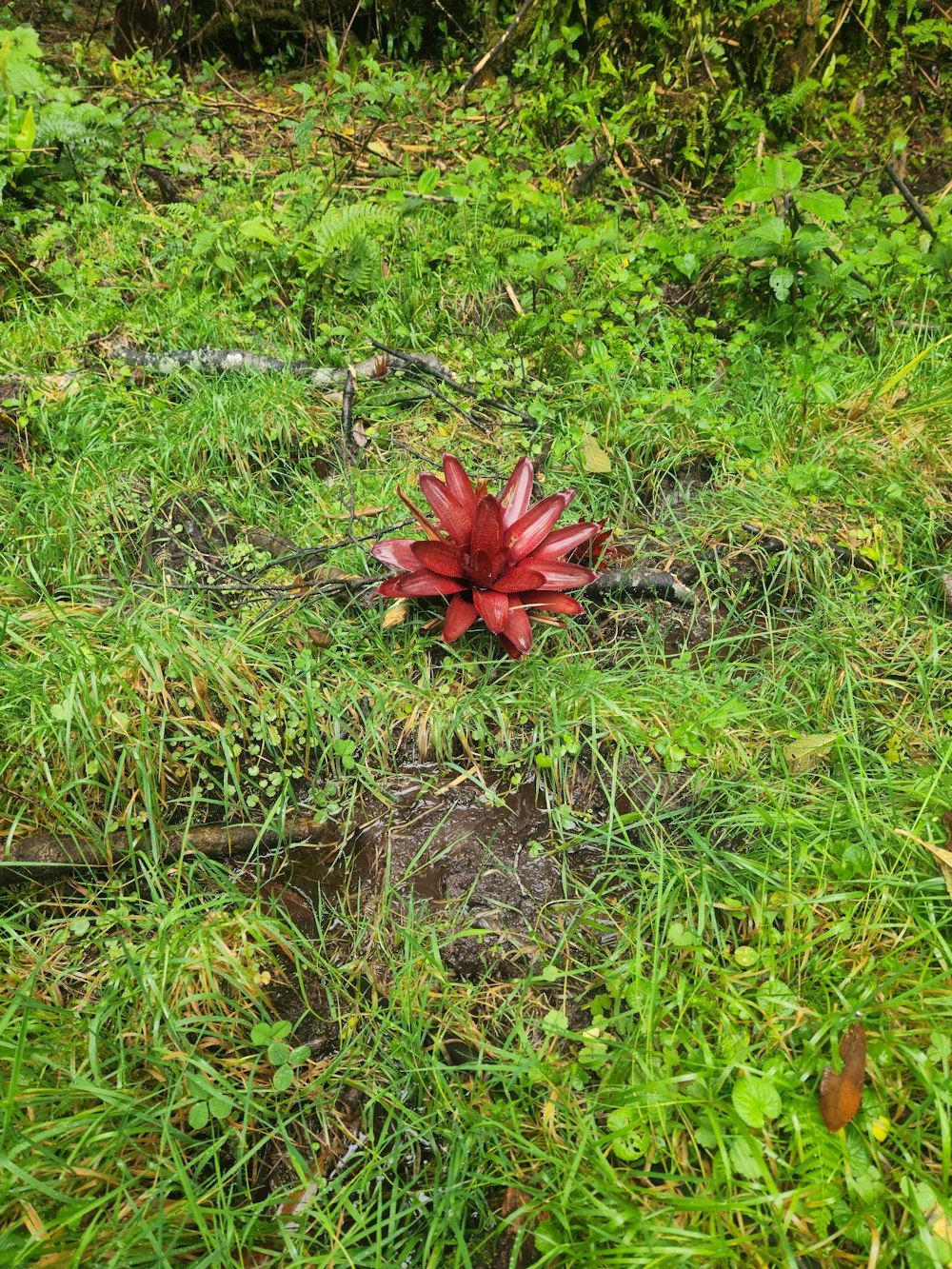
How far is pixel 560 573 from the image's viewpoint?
85.5 inches

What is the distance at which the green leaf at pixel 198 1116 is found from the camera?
1.46m

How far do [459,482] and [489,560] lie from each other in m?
0.27

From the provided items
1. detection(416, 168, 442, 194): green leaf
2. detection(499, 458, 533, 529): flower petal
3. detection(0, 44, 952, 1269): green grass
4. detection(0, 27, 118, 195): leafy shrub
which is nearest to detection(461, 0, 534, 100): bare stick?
detection(416, 168, 442, 194): green leaf

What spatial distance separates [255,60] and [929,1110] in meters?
6.01

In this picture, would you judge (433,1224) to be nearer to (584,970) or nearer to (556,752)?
(584,970)

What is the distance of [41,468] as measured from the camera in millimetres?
2553

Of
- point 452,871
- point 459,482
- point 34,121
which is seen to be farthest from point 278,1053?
point 34,121

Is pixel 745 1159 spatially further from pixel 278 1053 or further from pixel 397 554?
pixel 397 554

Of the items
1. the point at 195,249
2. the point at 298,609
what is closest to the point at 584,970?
the point at 298,609

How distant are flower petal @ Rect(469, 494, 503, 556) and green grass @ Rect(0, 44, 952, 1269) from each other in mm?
298

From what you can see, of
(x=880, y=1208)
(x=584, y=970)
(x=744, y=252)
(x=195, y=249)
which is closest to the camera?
(x=880, y=1208)

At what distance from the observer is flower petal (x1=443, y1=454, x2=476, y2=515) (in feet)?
7.32

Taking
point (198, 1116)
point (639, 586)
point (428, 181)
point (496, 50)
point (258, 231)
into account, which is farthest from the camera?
point (496, 50)

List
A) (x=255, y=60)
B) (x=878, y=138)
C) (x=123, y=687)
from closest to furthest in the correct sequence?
(x=123, y=687) < (x=878, y=138) < (x=255, y=60)
